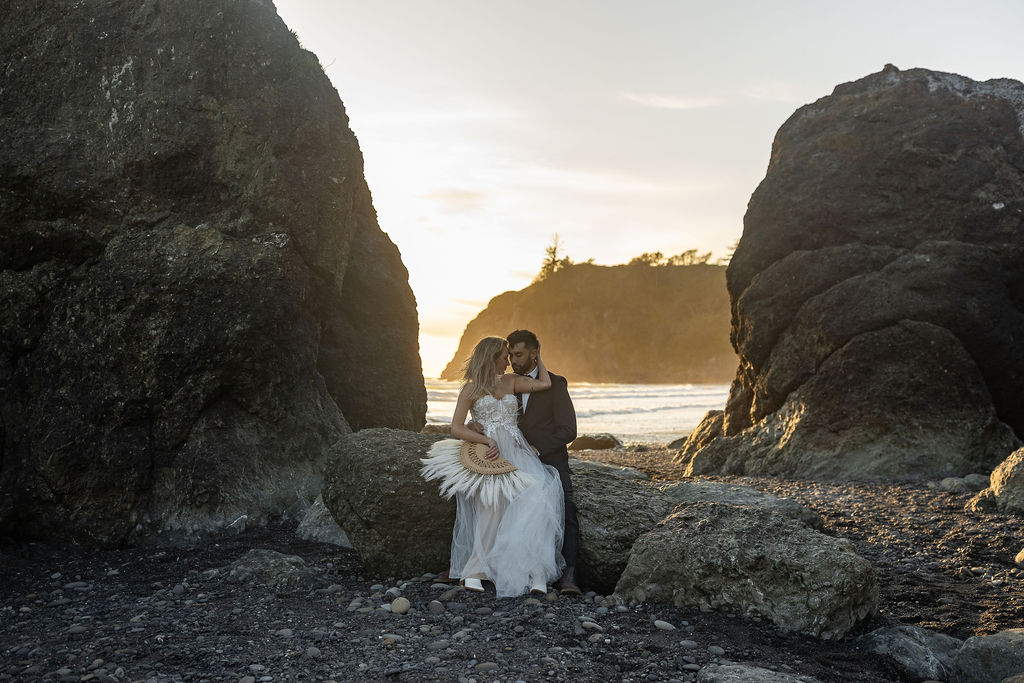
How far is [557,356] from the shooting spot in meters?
90.6

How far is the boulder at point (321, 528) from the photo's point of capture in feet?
23.6

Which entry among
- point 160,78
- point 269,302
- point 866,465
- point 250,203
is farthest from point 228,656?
point 866,465

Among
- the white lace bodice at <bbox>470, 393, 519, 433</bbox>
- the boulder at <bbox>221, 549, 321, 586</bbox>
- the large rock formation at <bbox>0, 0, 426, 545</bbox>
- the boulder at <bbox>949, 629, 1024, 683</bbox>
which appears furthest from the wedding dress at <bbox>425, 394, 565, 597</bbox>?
the large rock formation at <bbox>0, 0, 426, 545</bbox>

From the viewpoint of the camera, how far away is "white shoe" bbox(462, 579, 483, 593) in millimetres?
5707

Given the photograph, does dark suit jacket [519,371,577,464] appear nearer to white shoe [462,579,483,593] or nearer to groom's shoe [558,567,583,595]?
groom's shoe [558,567,583,595]

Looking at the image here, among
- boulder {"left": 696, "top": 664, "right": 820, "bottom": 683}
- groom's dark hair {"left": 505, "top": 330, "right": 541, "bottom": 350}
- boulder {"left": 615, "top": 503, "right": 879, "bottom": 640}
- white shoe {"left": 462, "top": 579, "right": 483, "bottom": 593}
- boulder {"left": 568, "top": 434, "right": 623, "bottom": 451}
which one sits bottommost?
boulder {"left": 568, "top": 434, "right": 623, "bottom": 451}

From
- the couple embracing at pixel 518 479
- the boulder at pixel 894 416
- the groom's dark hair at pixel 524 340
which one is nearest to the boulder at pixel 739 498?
the couple embracing at pixel 518 479

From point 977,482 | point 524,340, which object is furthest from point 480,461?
point 977,482

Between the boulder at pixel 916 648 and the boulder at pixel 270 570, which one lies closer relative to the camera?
the boulder at pixel 916 648

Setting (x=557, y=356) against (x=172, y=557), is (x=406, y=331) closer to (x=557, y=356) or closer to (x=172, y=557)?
(x=172, y=557)

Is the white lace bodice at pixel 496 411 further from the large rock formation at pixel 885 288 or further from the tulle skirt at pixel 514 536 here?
the large rock formation at pixel 885 288

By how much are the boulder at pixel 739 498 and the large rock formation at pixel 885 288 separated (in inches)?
153

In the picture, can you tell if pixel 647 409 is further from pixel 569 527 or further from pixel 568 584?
pixel 568 584

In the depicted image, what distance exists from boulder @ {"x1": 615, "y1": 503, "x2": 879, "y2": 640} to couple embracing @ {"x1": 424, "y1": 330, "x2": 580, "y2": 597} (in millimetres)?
633
